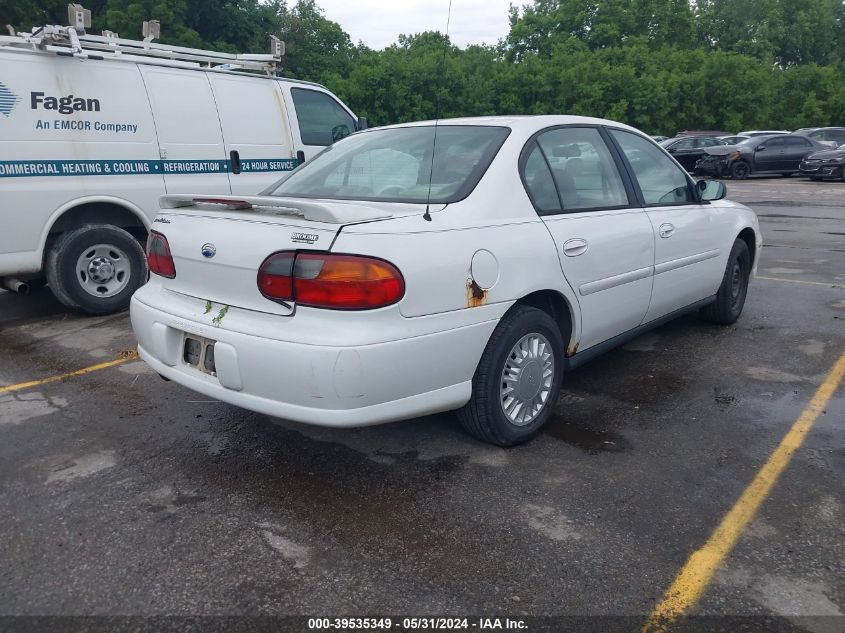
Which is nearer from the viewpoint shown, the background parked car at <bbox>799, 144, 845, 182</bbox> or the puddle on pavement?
the puddle on pavement

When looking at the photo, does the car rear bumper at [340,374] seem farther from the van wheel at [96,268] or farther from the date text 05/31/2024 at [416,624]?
the van wheel at [96,268]

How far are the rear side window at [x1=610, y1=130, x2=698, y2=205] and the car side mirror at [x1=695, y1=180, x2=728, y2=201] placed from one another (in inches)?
4.9

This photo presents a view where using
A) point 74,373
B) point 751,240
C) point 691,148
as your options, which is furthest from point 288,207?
point 691,148

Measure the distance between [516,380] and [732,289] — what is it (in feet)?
9.44

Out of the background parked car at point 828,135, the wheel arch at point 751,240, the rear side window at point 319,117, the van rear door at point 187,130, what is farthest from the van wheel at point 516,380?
the background parked car at point 828,135

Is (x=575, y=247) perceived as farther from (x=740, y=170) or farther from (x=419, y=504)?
(x=740, y=170)

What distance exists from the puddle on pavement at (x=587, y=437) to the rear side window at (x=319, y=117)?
492cm

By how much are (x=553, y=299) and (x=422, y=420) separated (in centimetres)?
95

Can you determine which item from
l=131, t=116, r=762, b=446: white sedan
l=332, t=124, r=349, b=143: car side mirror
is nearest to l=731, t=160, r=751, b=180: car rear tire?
l=332, t=124, r=349, b=143: car side mirror

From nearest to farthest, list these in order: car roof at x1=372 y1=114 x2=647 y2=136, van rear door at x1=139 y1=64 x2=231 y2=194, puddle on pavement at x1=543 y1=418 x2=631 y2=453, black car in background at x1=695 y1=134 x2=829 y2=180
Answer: puddle on pavement at x1=543 y1=418 x2=631 y2=453, car roof at x1=372 y1=114 x2=647 y2=136, van rear door at x1=139 y1=64 x2=231 y2=194, black car in background at x1=695 y1=134 x2=829 y2=180

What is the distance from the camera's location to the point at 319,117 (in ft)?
25.7

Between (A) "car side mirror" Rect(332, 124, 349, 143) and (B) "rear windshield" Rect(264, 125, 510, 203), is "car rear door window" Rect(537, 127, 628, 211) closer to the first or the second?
(B) "rear windshield" Rect(264, 125, 510, 203)

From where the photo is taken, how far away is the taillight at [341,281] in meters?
2.77

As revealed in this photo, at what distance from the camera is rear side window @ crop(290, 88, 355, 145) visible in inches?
301
